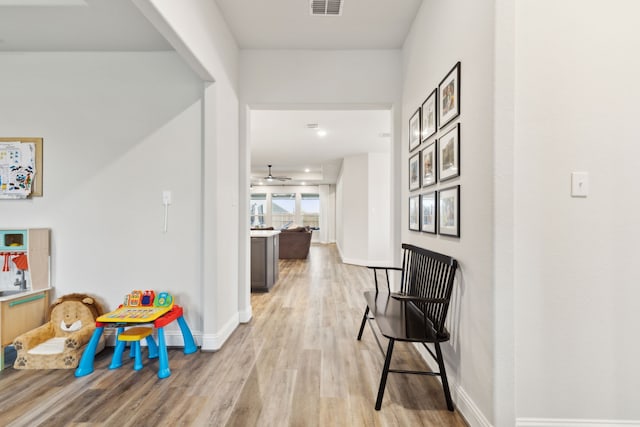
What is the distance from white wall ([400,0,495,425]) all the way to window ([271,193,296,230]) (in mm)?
10542

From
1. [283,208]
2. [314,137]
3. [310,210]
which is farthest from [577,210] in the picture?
[283,208]

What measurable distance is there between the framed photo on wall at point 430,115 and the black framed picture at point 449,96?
0.23 ft

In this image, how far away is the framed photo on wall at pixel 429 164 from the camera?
2.09 metres

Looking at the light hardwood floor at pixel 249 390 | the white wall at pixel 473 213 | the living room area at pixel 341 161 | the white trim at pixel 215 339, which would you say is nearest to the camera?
the white wall at pixel 473 213

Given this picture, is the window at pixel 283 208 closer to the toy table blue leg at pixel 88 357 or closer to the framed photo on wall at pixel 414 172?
the framed photo on wall at pixel 414 172

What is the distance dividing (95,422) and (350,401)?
4.69ft

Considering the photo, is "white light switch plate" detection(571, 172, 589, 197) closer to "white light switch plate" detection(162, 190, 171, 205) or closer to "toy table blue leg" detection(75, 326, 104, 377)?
"white light switch plate" detection(162, 190, 171, 205)

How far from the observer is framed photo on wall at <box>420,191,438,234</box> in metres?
2.09

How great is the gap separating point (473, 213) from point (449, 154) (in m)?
0.46

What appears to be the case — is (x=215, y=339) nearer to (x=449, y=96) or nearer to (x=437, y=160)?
(x=437, y=160)

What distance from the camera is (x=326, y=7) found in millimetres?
2428

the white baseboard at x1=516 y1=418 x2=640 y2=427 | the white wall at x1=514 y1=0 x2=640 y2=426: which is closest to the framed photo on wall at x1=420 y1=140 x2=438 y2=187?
the white wall at x1=514 y1=0 x2=640 y2=426

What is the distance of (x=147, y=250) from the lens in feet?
8.55

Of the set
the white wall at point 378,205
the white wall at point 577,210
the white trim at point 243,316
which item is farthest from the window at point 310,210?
the white wall at point 577,210
